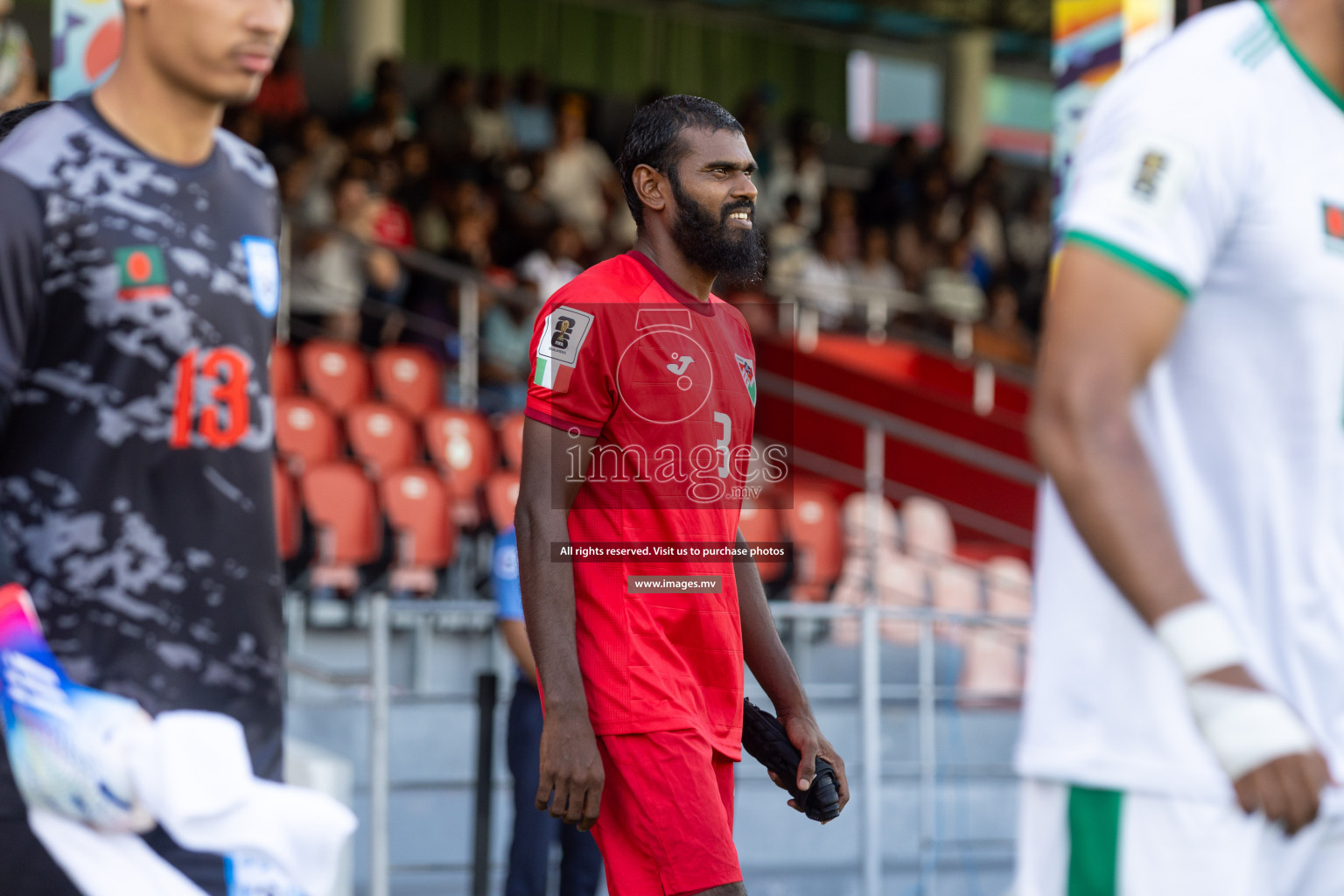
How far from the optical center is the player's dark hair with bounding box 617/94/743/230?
3064 mm

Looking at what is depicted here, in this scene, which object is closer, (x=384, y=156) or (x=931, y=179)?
(x=384, y=156)

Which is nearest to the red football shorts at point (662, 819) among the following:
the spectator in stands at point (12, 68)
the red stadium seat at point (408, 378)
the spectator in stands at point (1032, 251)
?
the spectator in stands at point (12, 68)

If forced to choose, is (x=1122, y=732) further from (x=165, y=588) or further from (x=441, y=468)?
(x=441, y=468)

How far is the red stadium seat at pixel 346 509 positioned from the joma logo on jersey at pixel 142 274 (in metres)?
5.77

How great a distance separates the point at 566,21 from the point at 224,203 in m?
16.8

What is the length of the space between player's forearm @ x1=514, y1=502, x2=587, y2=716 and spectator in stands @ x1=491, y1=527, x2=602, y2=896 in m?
1.86

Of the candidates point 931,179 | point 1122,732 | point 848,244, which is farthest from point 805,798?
point 931,179

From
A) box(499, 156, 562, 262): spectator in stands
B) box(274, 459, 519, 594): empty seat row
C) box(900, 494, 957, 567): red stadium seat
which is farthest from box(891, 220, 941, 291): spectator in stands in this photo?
box(274, 459, 519, 594): empty seat row

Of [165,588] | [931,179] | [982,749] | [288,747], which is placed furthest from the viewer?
[931,179]

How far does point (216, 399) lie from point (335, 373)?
743 cm

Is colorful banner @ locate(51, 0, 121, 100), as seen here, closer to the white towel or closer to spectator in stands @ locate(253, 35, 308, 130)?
the white towel

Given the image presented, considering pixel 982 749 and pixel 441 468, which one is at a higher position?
pixel 441 468

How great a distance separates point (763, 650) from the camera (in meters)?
3.09

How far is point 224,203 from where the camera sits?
1884 millimetres
